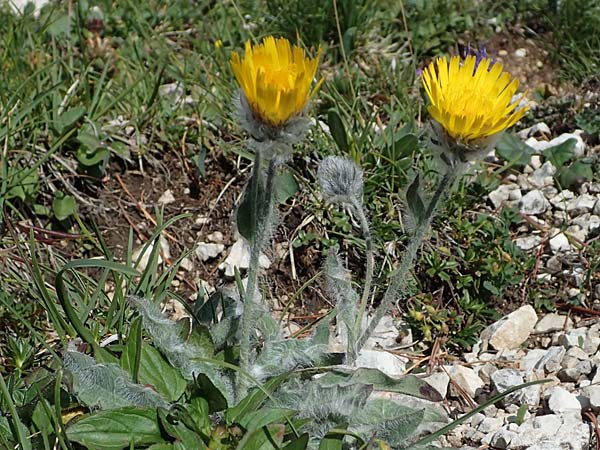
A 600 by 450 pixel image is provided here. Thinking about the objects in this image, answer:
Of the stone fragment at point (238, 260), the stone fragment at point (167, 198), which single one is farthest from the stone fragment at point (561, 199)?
the stone fragment at point (167, 198)

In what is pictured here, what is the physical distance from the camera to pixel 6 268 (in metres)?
2.85

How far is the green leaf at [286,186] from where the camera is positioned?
10.2ft

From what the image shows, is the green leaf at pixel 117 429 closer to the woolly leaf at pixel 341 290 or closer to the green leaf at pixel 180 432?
the green leaf at pixel 180 432

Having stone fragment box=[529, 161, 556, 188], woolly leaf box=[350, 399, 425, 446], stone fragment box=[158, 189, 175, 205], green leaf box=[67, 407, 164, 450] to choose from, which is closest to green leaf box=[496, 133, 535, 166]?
stone fragment box=[529, 161, 556, 188]

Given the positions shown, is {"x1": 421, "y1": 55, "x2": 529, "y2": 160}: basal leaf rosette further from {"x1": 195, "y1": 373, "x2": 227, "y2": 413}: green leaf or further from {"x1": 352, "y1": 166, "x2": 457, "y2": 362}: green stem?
{"x1": 195, "y1": 373, "x2": 227, "y2": 413}: green leaf

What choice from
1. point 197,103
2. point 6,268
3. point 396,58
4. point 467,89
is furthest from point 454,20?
point 6,268

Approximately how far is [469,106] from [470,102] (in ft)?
0.05

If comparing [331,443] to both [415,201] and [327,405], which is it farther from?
[415,201]

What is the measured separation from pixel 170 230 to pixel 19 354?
2.80 feet

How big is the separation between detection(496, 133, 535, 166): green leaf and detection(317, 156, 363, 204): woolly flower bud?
118 cm

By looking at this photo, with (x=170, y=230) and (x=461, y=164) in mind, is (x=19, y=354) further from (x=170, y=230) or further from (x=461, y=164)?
(x=461, y=164)

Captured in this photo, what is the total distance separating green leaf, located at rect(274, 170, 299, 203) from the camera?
312 cm

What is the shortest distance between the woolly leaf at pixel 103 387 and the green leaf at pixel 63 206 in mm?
1041

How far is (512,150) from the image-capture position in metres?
3.33
